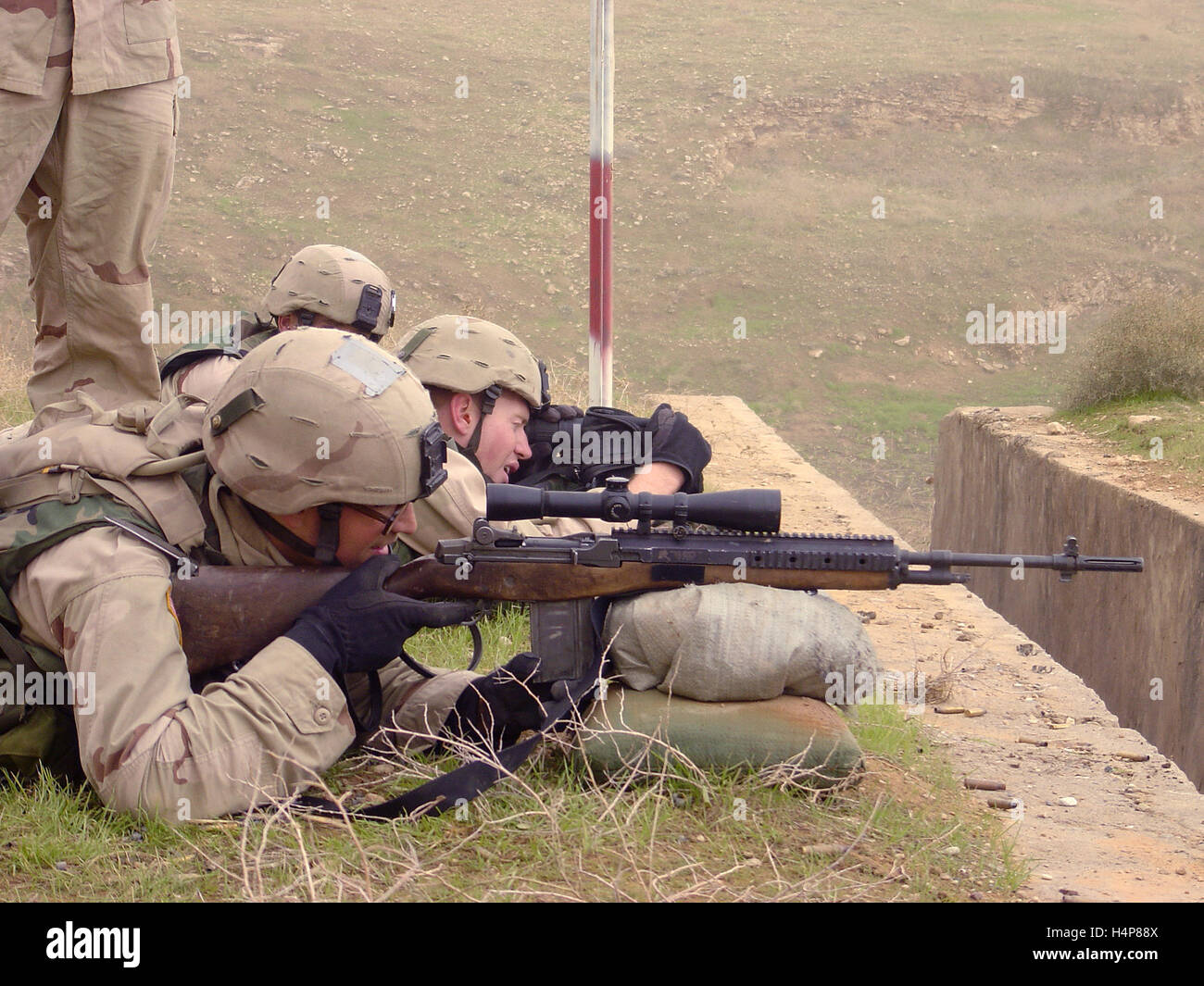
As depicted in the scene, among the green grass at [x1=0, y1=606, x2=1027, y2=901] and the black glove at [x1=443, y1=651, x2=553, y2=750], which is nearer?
the green grass at [x1=0, y1=606, x2=1027, y2=901]

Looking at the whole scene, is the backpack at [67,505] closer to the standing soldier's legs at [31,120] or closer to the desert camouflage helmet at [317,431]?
the desert camouflage helmet at [317,431]

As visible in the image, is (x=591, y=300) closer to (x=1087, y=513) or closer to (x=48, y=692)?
(x=1087, y=513)

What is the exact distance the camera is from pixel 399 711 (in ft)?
10.6

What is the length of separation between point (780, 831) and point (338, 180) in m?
18.9

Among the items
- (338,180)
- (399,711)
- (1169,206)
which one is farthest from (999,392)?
(399,711)

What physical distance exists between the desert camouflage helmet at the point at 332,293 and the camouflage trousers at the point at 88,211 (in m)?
0.50

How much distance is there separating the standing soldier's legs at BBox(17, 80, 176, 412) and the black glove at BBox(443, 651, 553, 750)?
1.81 metres

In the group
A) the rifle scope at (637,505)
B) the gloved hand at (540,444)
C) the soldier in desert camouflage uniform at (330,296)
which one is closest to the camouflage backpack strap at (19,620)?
the rifle scope at (637,505)

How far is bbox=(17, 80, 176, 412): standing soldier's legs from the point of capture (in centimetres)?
398

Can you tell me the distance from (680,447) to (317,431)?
2045 mm

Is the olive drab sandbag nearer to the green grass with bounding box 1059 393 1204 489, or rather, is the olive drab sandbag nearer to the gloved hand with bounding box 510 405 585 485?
the gloved hand with bounding box 510 405 585 485

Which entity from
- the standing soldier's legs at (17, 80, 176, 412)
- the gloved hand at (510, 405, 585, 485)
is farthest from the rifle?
the standing soldier's legs at (17, 80, 176, 412)

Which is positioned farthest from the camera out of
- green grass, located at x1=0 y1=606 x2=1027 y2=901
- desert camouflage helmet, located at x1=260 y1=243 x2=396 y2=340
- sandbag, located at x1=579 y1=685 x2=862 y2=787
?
desert camouflage helmet, located at x1=260 y1=243 x2=396 y2=340

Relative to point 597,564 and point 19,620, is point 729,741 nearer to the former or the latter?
point 597,564
